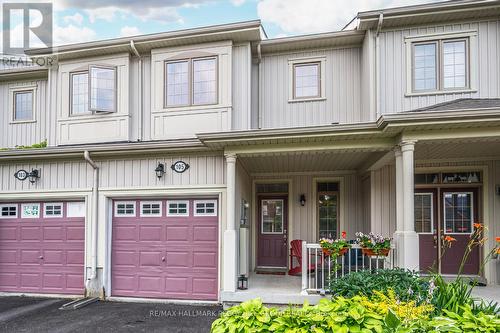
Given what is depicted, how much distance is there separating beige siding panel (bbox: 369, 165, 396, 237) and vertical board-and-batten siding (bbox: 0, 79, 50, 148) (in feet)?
25.8

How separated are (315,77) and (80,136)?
18.2ft

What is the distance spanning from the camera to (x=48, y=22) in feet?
32.3

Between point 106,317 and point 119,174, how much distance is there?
2746mm

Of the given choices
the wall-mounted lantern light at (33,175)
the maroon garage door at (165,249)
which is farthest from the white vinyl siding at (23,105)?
the maroon garage door at (165,249)

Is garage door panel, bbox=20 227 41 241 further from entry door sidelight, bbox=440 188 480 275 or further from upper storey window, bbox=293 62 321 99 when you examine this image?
entry door sidelight, bbox=440 188 480 275

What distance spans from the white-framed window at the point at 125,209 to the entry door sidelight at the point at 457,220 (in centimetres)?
646

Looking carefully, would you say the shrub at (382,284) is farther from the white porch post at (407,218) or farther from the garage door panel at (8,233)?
the garage door panel at (8,233)

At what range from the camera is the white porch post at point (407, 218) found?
5.22 metres

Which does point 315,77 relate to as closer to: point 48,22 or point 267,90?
point 267,90

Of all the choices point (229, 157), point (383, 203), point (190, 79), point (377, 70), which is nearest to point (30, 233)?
point (190, 79)

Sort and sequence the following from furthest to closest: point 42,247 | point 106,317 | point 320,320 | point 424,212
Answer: point 42,247 < point 424,212 < point 106,317 < point 320,320

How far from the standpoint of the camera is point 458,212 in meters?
7.29

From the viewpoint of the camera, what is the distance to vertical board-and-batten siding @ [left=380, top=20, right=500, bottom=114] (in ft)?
22.4

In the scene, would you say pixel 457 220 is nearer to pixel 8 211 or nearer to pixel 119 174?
pixel 119 174
